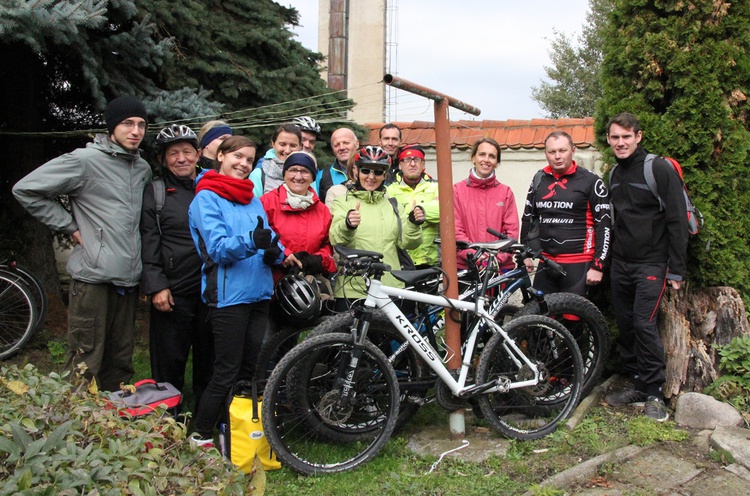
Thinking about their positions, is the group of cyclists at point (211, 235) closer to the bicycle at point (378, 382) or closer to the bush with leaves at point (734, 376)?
the bicycle at point (378, 382)

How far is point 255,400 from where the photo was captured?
3896mm

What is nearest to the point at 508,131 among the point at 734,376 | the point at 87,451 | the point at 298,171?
the point at 734,376

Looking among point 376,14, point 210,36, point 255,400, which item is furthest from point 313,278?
point 376,14

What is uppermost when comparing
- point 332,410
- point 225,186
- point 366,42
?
point 366,42

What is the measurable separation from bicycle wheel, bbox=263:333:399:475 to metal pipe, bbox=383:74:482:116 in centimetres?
145

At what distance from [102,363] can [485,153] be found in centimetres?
Result: 309

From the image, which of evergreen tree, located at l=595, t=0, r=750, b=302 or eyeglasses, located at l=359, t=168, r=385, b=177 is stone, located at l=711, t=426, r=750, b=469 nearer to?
evergreen tree, located at l=595, t=0, r=750, b=302

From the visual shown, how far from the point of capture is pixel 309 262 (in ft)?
14.5

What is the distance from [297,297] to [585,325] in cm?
211

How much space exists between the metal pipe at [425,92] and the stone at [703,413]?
2401 mm

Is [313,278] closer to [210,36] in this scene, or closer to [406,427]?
[406,427]

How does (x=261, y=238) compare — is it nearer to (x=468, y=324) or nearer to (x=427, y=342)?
(x=427, y=342)

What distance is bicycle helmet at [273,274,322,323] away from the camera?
4184 mm

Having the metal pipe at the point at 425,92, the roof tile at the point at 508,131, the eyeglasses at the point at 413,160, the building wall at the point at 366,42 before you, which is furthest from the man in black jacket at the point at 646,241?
the building wall at the point at 366,42
